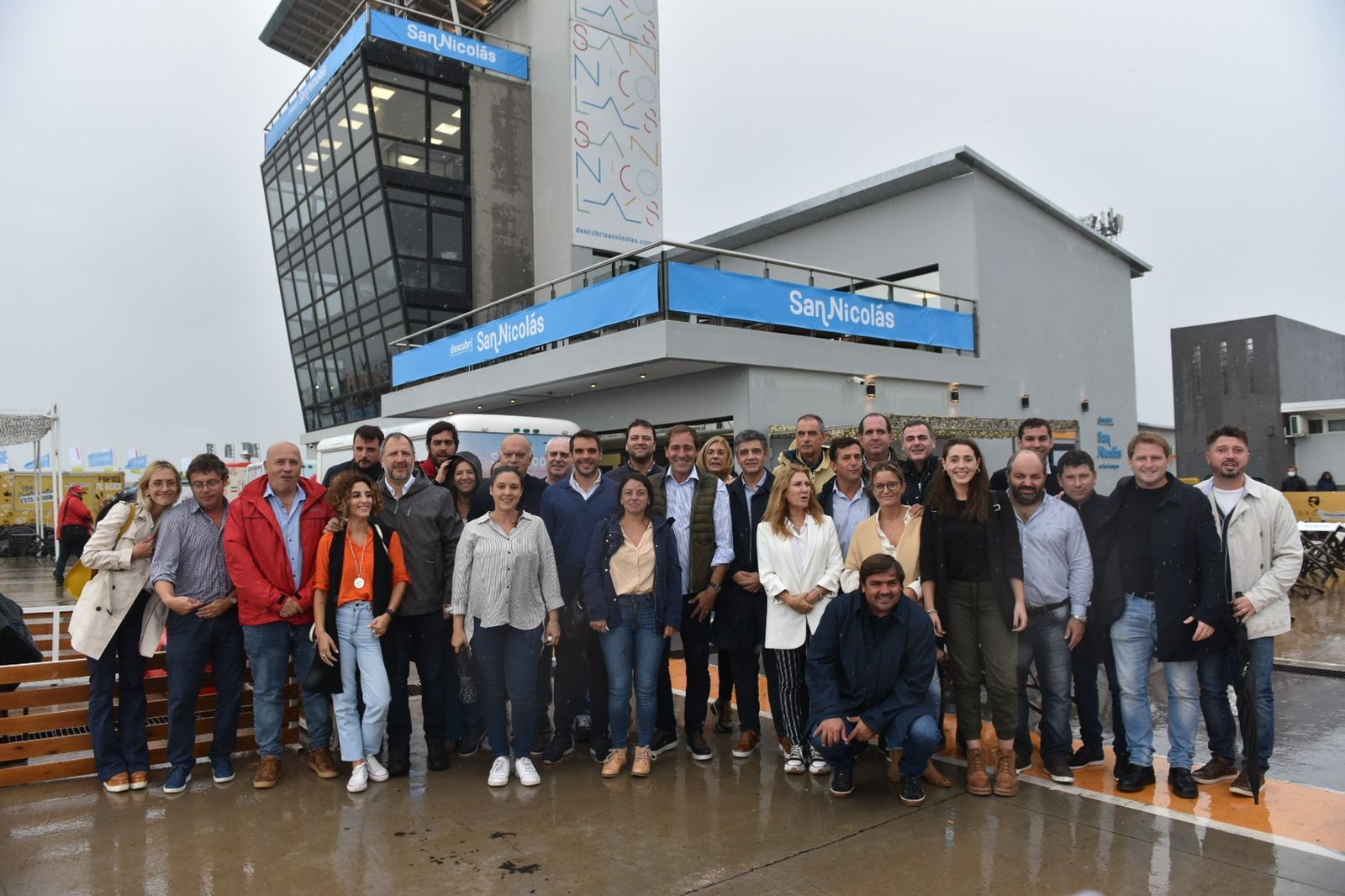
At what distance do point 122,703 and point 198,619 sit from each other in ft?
2.14

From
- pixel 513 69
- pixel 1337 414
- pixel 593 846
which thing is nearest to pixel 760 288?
pixel 593 846

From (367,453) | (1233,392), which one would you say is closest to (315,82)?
(367,453)

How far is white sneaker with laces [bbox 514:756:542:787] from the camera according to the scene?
447 cm

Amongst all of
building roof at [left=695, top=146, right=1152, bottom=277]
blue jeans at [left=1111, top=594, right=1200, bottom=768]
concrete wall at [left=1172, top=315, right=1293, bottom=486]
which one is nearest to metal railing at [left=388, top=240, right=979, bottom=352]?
building roof at [left=695, top=146, right=1152, bottom=277]

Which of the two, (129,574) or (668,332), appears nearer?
(129,574)

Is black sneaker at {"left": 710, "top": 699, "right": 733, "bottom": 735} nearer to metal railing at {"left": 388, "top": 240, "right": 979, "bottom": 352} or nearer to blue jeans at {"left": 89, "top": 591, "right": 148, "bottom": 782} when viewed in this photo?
blue jeans at {"left": 89, "top": 591, "right": 148, "bottom": 782}

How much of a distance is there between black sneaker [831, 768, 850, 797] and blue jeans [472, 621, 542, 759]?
170 cm

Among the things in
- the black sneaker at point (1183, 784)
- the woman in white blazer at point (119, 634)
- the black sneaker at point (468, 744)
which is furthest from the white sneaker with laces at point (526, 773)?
the black sneaker at point (1183, 784)

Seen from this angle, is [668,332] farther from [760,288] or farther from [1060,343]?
[1060,343]

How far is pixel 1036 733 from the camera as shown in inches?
210

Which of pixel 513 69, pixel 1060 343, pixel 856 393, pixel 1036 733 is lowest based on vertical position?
pixel 1036 733

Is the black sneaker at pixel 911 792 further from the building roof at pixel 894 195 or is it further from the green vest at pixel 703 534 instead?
the building roof at pixel 894 195

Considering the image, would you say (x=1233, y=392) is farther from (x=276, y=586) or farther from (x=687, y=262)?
(x=276, y=586)

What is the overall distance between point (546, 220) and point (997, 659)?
71.9 ft
